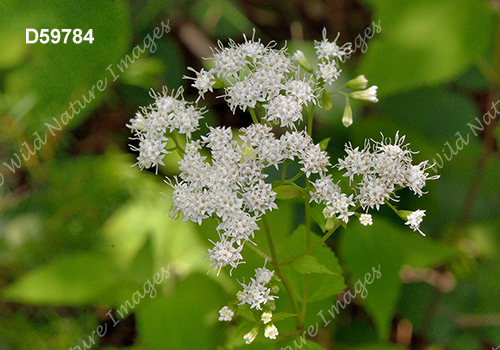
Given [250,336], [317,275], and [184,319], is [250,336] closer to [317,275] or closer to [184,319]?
[317,275]

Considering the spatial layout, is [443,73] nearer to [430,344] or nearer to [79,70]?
[430,344]

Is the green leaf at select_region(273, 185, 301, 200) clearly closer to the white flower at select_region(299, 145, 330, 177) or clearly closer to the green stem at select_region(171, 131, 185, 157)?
the white flower at select_region(299, 145, 330, 177)

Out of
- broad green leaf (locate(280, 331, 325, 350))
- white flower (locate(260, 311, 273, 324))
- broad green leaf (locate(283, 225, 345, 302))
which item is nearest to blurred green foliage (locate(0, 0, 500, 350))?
broad green leaf (locate(283, 225, 345, 302))

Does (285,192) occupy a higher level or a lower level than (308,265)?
higher

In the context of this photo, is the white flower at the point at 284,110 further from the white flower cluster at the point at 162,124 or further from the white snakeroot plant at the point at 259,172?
the white flower cluster at the point at 162,124

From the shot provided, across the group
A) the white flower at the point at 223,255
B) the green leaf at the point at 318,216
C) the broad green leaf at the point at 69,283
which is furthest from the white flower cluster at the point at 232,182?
the broad green leaf at the point at 69,283

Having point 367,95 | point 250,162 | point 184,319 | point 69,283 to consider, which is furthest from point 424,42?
point 69,283
